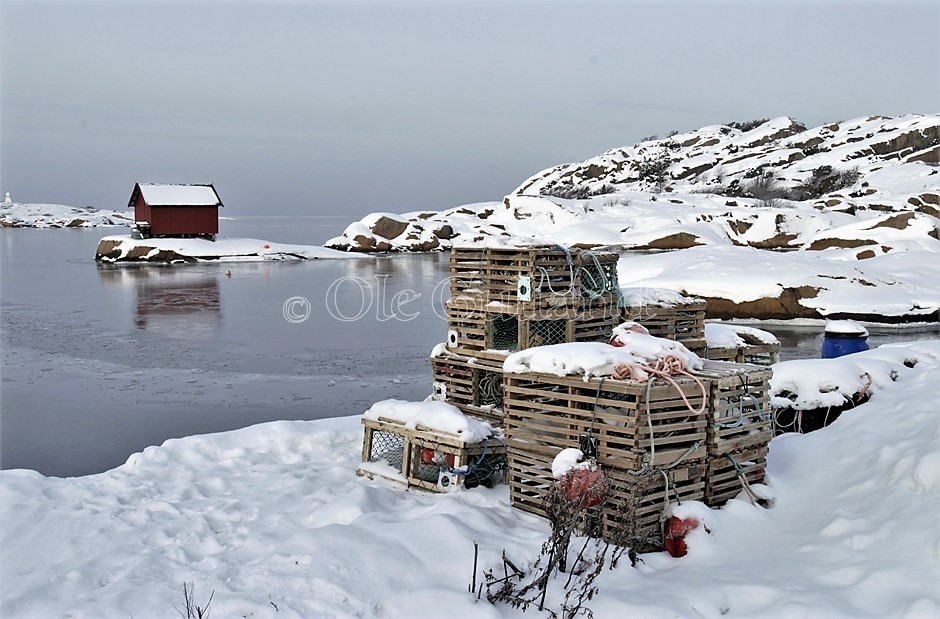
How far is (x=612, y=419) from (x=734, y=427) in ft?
4.55

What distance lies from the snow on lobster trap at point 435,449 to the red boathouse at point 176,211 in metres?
45.3

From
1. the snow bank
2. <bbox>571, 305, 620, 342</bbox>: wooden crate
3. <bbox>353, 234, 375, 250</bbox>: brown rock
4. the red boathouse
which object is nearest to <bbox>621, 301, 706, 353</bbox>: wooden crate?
<bbox>571, 305, 620, 342</bbox>: wooden crate

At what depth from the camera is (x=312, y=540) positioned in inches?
235

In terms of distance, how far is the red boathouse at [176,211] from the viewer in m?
49.9

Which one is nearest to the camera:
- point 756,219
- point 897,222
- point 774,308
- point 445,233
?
point 774,308

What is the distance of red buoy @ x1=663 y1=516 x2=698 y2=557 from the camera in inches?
250

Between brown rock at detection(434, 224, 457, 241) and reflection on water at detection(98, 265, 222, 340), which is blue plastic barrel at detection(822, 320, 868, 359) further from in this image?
brown rock at detection(434, 224, 457, 241)

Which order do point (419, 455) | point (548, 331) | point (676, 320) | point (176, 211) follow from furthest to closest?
point (176, 211) → point (676, 320) → point (548, 331) → point (419, 455)

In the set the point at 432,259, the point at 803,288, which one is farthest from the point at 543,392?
the point at 432,259

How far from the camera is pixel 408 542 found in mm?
6008

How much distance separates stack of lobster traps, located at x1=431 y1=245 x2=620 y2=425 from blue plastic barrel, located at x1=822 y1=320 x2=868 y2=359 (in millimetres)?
5804

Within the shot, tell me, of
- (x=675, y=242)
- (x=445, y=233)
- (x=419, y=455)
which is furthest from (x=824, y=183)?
(x=419, y=455)

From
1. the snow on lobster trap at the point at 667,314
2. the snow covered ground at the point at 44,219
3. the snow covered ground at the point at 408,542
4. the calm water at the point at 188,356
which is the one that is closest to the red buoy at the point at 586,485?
the snow covered ground at the point at 408,542

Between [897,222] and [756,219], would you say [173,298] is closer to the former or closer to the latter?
[897,222]
